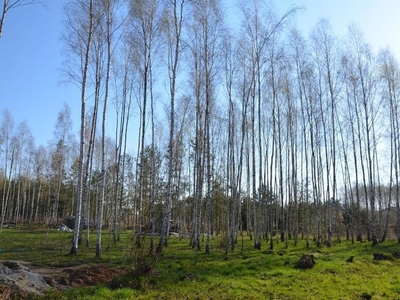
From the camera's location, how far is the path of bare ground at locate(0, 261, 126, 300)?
6.21 metres

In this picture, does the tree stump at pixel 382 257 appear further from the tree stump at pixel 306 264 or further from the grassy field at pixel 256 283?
the tree stump at pixel 306 264

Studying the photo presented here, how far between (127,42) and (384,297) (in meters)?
16.8

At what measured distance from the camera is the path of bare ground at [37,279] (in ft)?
20.4

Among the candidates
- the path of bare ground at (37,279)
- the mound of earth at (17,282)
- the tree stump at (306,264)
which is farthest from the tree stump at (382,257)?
the mound of earth at (17,282)

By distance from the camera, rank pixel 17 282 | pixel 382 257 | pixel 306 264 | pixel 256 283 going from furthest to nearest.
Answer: pixel 382 257
pixel 306 264
pixel 256 283
pixel 17 282

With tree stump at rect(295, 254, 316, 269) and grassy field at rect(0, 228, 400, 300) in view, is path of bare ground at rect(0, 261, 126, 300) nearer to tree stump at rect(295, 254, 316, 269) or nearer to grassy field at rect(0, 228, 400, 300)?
grassy field at rect(0, 228, 400, 300)

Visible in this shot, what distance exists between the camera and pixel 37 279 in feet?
24.0

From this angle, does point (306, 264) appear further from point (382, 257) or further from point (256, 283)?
point (382, 257)

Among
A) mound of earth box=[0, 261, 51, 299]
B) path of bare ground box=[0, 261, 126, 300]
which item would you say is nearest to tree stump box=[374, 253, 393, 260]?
path of bare ground box=[0, 261, 126, 300]

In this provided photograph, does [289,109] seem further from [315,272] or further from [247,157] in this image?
[315,272]

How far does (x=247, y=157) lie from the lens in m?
27.2

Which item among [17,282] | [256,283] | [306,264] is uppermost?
[17,282]

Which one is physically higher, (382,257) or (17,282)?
(17,282)

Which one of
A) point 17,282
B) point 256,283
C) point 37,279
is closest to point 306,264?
point 256,283
